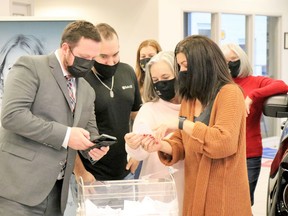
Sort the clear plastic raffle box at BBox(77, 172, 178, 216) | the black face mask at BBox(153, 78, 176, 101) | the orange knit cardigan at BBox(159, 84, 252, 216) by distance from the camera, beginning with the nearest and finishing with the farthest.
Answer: the clear plastic raffle box at BBox(77, 172, 178, 216) < the orange knit cardigan at BBox(159, 84, 252, 216) < the black face mask at BBox(153, 78, 176, 101)

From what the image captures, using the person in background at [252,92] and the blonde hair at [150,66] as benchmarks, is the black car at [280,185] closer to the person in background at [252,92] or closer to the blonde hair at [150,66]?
the blonde hair at [150,66]

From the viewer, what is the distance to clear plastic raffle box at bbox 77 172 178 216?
1.90m

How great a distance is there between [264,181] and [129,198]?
4.58 m

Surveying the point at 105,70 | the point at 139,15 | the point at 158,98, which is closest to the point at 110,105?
the point at 105,70

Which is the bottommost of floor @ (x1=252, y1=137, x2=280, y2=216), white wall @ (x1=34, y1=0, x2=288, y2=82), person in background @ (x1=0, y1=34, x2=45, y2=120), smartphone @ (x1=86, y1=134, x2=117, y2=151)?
floor @ (x1=252, y1=137, x2=280, y2=216)

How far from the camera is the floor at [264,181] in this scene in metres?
5.02

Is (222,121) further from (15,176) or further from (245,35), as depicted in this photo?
(245,35)

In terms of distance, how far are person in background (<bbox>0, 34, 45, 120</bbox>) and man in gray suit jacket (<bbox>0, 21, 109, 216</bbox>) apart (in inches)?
62.9

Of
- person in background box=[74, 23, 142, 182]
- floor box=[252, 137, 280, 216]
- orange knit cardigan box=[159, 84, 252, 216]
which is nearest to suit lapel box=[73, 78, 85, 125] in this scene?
person in background box=[74, 23, 142, 182]

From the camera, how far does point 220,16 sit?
8.26 metres

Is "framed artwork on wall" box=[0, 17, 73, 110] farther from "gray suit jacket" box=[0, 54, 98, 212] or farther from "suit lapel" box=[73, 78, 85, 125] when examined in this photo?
"gray suit jacket" box=[0, 54, 98, 212]

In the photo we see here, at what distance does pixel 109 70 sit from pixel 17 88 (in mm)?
938

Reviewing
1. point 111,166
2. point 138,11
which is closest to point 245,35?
point 138,11

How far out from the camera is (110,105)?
2926 mm
